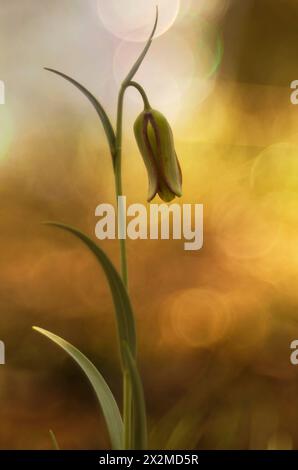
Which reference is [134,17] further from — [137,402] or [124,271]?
[137,402]

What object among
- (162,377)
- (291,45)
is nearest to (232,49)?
(291,45)

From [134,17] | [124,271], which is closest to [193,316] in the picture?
[124,271]

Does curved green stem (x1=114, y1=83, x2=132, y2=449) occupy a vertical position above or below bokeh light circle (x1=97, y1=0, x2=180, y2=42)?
below

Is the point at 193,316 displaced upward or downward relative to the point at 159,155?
downward

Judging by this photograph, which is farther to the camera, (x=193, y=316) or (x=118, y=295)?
(x=193, y=316)

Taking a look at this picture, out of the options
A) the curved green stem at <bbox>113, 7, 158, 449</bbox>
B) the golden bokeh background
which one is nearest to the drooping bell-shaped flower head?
the curved green stem at <bbox>113, 7, 158, 449</bbox>

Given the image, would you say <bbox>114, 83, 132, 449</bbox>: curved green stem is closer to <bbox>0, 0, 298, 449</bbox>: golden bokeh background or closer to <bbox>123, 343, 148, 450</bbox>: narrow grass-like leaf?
<bbox>123, 343, 148, 450</bbox>: narrow grass-like leaf

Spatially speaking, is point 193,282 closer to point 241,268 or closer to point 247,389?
point 241,268
